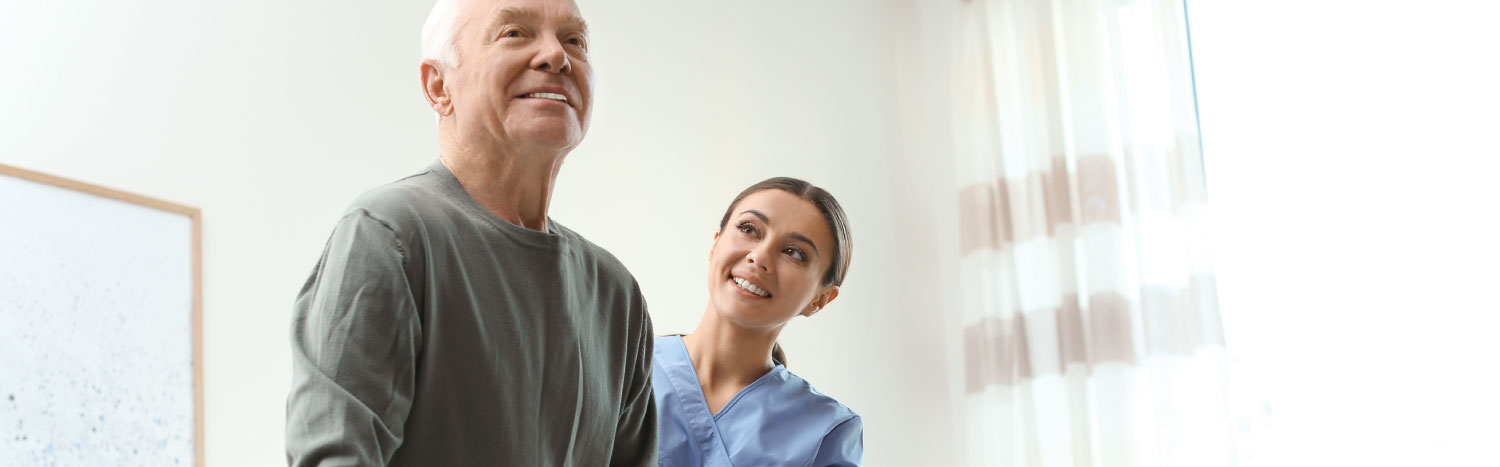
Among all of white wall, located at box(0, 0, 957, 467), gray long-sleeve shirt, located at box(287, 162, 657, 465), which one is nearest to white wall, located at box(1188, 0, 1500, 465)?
white wall, located at box(0, 0, 957, 467)

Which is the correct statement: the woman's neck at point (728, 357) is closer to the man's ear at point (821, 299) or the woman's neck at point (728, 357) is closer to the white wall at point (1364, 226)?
the man's ear at point (821, 299)

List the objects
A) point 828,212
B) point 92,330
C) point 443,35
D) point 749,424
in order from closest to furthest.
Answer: point 443,35 < point 92,330 < point 749,424 < point 828,212

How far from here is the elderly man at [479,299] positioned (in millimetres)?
775

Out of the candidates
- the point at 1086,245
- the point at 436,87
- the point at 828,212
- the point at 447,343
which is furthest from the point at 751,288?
the point at 1086,245

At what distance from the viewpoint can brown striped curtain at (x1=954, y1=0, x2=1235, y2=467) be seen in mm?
2648

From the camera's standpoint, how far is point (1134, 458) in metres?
2.66

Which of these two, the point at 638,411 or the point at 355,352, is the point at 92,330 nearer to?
the point at 638,411

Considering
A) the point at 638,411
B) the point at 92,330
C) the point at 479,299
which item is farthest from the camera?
the point at 92,330

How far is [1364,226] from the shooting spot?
2.48 metres

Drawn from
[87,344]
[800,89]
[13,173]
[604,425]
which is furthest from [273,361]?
[800,89]

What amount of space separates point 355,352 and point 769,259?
1097mm

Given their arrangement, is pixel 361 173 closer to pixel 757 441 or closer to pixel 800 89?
pixel 757 441

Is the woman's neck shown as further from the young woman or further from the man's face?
the man's face

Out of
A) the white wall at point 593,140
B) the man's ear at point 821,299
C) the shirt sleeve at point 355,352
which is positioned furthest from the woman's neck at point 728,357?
the shirt sleeve at point 355,352
